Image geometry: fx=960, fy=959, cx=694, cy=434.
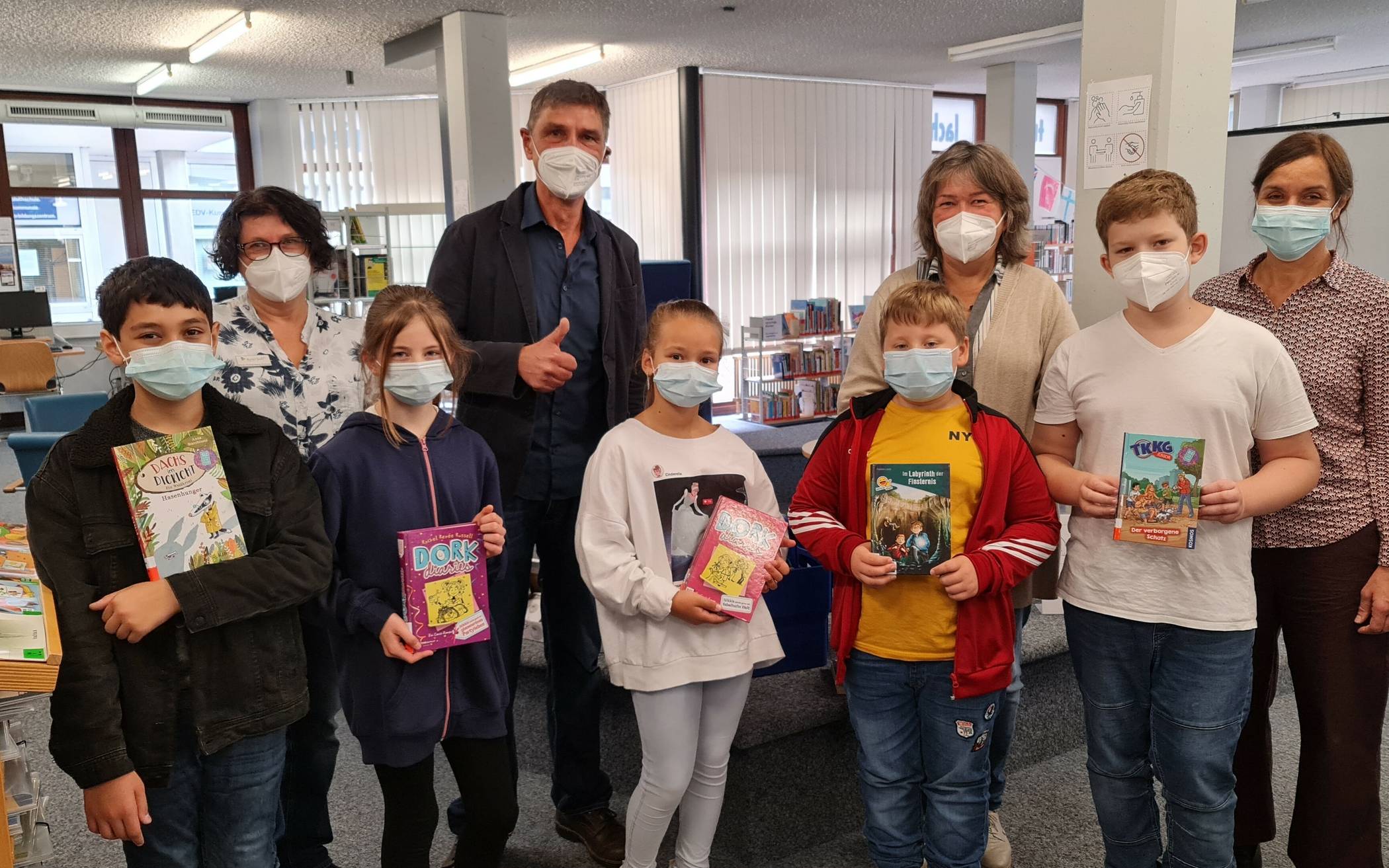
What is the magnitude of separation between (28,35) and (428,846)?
7.90m

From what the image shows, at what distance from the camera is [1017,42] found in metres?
8.41

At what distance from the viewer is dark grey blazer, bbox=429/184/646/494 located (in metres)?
2.13

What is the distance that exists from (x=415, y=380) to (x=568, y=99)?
79 cm

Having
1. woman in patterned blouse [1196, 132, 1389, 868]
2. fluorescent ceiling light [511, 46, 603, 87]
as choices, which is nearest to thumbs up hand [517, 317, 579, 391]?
woman in patterned blouse [1196, 132, 1389, 868]

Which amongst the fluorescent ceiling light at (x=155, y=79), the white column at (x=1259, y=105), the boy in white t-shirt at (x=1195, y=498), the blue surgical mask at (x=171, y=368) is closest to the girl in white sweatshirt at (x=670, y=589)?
the boy in white t-shirt at (x=1195, y=498)

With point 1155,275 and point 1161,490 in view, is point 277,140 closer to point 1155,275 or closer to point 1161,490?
point 1155,275

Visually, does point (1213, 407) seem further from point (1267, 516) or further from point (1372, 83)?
point (1372, 83)

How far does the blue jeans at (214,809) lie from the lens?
1.58 metres

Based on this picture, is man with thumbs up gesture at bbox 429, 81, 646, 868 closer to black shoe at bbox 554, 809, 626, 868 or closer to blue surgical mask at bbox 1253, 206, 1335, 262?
black shoe at bbox 554, 809, 626, 868

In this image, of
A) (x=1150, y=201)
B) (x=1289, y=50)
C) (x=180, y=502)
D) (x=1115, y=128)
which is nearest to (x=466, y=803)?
(x=180, y=502)

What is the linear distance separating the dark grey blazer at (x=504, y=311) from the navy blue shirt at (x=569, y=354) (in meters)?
0.03

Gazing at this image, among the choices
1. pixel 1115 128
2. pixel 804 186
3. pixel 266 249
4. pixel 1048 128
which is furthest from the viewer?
pixel 1048 128

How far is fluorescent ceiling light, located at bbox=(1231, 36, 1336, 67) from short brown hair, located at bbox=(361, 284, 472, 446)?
9.34 m

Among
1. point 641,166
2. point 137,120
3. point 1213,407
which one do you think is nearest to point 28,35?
point 137,120
